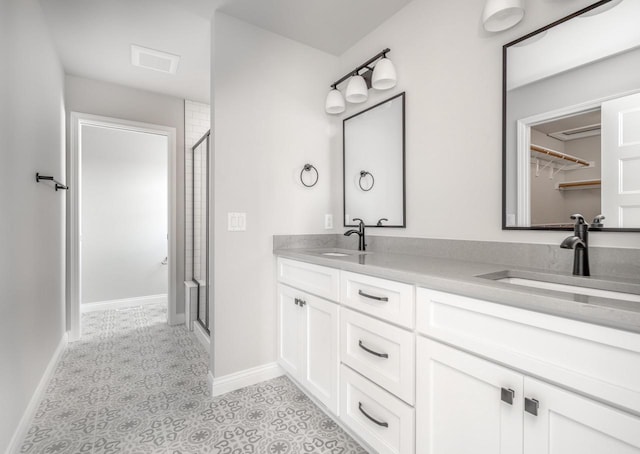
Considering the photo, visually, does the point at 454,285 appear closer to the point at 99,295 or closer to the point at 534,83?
the point at 534,83

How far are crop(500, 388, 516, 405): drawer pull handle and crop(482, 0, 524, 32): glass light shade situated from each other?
147 centimetres

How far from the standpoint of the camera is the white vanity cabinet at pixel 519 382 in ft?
2.37

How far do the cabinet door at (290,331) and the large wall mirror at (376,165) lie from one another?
75cm

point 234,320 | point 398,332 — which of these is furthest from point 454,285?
point 234,320

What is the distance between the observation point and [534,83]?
1.37m

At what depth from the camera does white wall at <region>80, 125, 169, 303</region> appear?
154 inches

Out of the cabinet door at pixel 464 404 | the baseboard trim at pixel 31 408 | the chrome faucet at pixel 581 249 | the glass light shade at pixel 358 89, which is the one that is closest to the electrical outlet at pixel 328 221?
the glass light shade at pixel 358 89

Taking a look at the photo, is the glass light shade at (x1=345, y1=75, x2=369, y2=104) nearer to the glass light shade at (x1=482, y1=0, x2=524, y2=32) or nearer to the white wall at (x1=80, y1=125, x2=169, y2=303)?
the glass light shade at (x1=482, y1=0, x2=524, y2=32)

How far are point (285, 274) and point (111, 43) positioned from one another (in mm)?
2205

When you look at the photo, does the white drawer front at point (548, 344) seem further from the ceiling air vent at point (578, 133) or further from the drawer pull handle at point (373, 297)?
the ceiling air vent at point (578, 133)

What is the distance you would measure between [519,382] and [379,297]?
560mm

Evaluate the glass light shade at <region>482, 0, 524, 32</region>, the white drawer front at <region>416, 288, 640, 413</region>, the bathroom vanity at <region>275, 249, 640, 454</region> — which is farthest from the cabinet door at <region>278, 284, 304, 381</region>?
the glass light shade at <region>482, 0, 524, 32</region>

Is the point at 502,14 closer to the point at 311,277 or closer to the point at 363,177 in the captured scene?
the point at 363,177

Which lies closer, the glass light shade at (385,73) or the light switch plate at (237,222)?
the glass light shade at (385,73)
